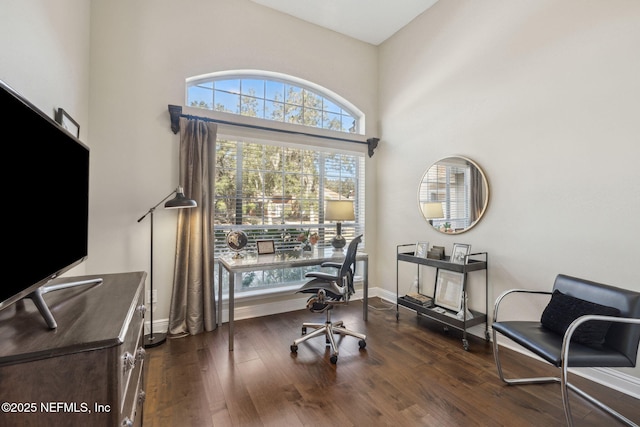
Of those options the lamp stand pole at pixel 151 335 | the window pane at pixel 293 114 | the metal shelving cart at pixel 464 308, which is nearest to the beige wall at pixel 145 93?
the lamp stand pole at pixel 151 335

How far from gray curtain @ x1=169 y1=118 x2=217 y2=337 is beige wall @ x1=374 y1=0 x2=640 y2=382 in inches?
96.0

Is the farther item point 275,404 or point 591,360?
point 275,404

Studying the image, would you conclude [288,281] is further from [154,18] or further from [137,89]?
[154,18]

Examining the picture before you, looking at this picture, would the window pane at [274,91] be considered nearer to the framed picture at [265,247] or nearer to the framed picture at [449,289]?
the framed picture at [265,247]

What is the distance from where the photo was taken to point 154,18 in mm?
2830

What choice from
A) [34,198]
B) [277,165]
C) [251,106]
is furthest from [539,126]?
[34,198]

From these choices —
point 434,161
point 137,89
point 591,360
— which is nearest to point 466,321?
point 591,360

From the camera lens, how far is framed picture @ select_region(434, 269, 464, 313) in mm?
2869

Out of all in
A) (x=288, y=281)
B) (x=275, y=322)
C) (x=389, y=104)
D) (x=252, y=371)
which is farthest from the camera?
(x=389, y=104)

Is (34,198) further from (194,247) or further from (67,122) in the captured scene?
(194,247)

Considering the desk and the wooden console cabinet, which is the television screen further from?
the desk

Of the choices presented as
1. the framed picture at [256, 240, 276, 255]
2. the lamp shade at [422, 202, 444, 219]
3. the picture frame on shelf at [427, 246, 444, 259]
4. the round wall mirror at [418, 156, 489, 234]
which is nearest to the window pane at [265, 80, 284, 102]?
the framed picture at [256, 240, 276, 255]

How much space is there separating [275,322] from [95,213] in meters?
2.06

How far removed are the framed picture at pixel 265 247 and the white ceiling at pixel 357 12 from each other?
2830 mm
